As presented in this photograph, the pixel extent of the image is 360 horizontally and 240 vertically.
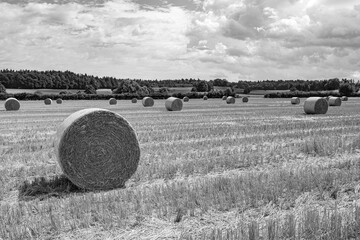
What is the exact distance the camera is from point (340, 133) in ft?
51.4

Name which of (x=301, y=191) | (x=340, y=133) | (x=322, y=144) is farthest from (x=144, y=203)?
(x=340, y=133)

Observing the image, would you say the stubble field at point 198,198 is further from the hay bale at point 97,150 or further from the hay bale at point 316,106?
the hay bale at point 316,106

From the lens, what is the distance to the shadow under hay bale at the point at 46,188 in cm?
728

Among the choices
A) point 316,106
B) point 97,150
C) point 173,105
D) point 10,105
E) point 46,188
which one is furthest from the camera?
point 10,105

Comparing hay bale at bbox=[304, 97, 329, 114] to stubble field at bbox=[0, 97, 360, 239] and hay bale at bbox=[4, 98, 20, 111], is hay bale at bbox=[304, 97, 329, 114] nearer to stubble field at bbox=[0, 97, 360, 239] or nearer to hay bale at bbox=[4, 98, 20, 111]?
stubble field at bbox=[0, 97, 360, 239]

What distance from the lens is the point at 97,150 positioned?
841cm

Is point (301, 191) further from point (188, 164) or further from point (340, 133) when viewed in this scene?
point (340, 133)

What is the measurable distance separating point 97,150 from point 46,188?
1.29 meters

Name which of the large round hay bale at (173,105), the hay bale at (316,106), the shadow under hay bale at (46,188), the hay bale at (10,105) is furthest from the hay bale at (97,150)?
the hay bale at (10,105)

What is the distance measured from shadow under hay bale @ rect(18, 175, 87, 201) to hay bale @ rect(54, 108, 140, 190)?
0.24 metres

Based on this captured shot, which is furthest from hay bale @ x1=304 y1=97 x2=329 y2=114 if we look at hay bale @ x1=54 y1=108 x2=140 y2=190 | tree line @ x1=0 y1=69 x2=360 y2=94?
tree line @ x1=0 y1=69 x2=360 y2=94

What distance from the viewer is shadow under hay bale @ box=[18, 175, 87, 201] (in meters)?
7.28

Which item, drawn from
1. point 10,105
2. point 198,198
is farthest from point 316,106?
point 10,105

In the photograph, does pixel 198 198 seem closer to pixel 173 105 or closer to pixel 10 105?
pixel 173 105
